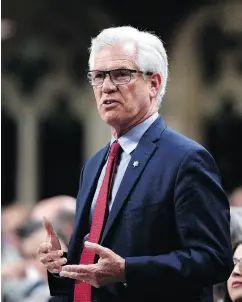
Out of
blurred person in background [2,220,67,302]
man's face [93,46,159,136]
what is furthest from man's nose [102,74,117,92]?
blurred person in background [2,220,67,302]

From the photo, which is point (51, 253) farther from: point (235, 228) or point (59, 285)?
point (235, 228)

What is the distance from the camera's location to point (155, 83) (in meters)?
2.69

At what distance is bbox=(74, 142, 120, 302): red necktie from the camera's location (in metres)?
2.63

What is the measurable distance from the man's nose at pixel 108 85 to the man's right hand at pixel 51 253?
40 cm

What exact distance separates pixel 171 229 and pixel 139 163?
0.68 feet

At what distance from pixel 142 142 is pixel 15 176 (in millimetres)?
13838

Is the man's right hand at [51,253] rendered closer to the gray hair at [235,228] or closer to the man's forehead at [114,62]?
the man's forehead at [114,62]

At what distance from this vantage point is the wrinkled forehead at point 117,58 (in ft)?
8.62

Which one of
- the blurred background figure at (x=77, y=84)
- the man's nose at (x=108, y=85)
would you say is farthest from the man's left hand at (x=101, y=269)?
the blurred background figure at (x=77, y=84)

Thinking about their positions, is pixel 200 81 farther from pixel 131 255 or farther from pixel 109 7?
pixel 131 255

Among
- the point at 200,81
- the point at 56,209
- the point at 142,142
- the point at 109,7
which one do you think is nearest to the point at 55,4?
the point at 109,7

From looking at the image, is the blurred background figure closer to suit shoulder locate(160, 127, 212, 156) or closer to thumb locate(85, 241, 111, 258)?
suit shoulder locate(160, 127, 212, 156)

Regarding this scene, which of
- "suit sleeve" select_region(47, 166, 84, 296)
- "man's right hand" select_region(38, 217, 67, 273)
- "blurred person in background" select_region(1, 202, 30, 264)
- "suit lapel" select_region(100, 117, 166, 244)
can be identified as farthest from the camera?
"blurred person in background" select_region(1, 202, 30, 264)

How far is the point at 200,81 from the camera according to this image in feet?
52.4
